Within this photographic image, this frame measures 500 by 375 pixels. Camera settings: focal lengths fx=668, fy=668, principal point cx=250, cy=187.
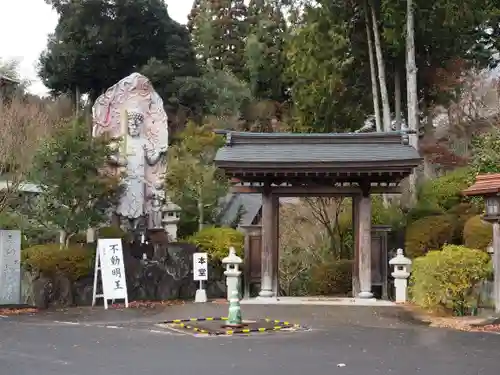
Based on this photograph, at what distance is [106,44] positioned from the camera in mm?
30453

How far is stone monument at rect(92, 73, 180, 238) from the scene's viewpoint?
1919cm

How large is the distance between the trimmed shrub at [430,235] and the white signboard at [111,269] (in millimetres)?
7293

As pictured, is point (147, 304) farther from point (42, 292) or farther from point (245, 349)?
point (245, 349)

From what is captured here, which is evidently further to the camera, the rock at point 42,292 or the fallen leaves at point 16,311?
the rock at point 42,292

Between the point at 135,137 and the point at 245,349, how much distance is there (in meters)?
11.4

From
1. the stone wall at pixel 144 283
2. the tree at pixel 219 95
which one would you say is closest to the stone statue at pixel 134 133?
the stone wall at pixel 144 283

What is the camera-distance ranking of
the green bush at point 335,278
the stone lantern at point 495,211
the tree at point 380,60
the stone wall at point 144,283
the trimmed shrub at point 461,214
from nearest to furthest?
the stone lantern at point 495,211, the stone wall at point 144,283, the trimmed shrub at point 461,214, the green bush at point 335,278, the tree at point 380,60

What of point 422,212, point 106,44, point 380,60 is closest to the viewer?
point 422,212

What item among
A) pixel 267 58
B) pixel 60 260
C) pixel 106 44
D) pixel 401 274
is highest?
pixel 267 58

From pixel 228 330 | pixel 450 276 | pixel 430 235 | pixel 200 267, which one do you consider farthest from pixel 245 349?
pixel 430 235

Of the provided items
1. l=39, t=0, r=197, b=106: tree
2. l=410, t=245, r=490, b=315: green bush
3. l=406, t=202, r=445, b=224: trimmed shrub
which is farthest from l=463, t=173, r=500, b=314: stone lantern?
l=39, t=0, r=197, b=106: tree

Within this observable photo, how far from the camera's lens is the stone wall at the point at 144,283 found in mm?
16031

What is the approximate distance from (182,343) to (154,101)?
11.3 meters

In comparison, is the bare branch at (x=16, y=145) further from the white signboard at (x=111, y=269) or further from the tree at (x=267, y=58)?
the tree at (x=267, y=58)
